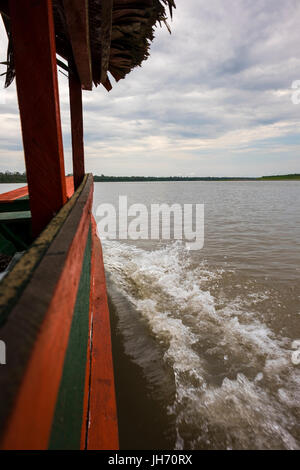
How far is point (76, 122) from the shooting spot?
4.46 meters

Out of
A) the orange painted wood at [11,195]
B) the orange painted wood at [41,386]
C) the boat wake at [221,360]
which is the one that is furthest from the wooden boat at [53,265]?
the boat wake at [221,360]

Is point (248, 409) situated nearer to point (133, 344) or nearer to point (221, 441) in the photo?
point (221, 441)

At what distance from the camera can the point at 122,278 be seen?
18.8ft

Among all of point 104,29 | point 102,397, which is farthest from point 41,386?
point 104,29

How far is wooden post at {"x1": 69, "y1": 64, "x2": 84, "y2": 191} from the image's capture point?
416cm

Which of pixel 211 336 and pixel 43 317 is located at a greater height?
pixel 43 317

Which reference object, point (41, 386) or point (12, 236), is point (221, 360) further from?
point (12, 236)

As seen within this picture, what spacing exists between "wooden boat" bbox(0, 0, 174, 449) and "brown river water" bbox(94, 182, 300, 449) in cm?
64

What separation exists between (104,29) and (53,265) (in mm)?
2918

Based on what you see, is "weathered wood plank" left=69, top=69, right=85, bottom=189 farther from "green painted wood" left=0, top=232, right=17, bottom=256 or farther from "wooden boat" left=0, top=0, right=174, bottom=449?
"green painted wood" left=0, top=232, right=17, bottom=256

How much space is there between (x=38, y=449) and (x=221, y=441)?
223 cm

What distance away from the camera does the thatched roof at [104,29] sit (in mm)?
2092

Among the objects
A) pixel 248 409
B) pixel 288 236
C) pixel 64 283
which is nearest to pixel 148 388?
pixel 248 409

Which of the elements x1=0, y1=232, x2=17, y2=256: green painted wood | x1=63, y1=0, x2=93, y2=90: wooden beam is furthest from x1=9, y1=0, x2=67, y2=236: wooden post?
x1=0, y1=232, x2=17, y2=256: green painted wood
